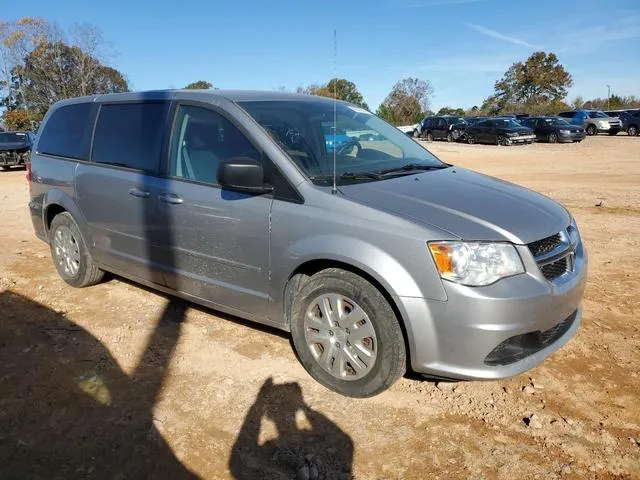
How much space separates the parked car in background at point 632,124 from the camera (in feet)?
107

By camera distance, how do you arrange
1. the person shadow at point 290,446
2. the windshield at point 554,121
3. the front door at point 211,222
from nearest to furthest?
the person shadow at point 290,446
the front door at point 211,222
the windshield at point 554,121

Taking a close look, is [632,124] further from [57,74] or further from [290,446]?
[57,74]

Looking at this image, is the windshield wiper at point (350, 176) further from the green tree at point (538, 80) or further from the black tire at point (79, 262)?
the green tree at point (538, 80)

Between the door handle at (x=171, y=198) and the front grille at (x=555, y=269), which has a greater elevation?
the door handle at (x=171, y=198)

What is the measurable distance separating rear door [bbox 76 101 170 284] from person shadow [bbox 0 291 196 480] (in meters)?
0.62

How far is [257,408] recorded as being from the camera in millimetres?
3160

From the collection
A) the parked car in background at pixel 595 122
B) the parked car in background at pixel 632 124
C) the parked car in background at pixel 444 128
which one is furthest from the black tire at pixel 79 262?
the parked car in background at pixel 632 124

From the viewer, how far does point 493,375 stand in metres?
2.93

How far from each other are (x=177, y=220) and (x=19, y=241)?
4.72 m

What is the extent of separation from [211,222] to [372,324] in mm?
1362

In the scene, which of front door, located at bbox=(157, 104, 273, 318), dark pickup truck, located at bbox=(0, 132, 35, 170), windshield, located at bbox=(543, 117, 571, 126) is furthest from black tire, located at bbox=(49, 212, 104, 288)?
windshield, located at bbox=(543, 117, 571, 126)

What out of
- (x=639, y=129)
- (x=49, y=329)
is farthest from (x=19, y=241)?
(x=639, y=129)

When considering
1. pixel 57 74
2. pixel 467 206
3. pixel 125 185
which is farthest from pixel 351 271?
pixel 57 74

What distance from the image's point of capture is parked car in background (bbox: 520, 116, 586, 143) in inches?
1139
